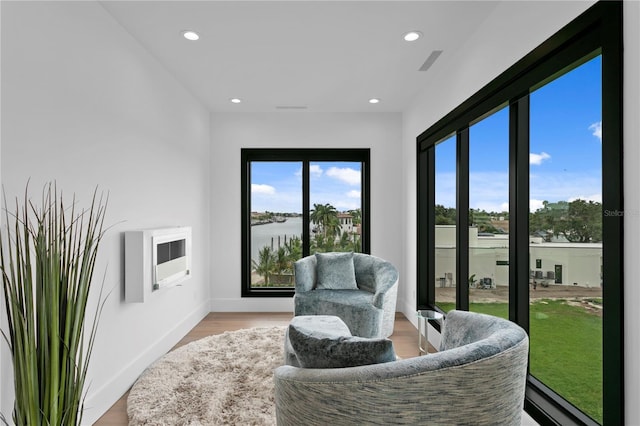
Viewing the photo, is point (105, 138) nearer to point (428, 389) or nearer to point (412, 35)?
point (412, 35)

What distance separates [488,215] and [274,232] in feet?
9.53

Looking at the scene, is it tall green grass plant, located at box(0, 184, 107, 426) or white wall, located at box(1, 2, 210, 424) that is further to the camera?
white wall, located at box(1, 2, 210, 424)

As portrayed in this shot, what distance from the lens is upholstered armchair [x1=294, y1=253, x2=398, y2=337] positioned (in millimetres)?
3584

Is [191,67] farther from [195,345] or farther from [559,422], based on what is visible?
[559,422]

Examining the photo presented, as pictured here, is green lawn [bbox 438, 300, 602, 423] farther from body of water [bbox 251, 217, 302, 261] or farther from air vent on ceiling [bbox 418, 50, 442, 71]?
body of water [bbox 251, 217, 302, 261]

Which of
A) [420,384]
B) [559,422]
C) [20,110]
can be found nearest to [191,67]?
[20,110]

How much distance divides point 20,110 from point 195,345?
250 centimetres

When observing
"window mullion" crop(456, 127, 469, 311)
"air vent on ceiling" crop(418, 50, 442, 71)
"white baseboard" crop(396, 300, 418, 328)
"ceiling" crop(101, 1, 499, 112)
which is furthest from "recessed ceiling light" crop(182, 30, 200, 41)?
"white baseboard" crop(396, 300, 418, 328)

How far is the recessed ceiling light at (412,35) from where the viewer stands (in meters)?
2.78

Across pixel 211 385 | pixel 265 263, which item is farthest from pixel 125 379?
pixel 265 263

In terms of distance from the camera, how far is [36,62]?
1912 mm

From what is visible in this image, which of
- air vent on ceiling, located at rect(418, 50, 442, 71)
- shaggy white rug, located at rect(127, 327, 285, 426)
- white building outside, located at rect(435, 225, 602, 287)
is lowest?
shaggy white rug, located at rect(127, 327, 285, 426)

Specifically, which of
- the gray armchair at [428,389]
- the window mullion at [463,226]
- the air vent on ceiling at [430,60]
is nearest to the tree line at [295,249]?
the window mullion at [463,226]

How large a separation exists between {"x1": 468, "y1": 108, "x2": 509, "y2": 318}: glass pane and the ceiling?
78cm
